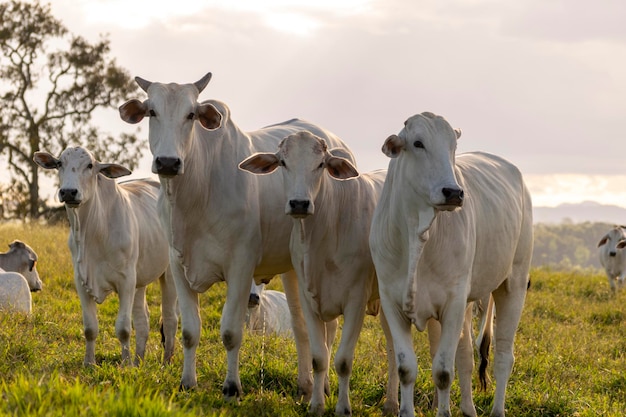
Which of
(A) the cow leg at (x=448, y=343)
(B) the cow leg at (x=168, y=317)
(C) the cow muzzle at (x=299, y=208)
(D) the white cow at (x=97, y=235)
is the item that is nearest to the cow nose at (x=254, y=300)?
(B) the cow leg at (x=168, y=317)

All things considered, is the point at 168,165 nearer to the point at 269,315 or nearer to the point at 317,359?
the point at 317,359

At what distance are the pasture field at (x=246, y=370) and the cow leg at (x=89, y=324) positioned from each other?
0.17m

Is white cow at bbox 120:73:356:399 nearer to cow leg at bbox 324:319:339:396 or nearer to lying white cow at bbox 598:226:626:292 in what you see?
cow leg at bbox 324:319:339:396

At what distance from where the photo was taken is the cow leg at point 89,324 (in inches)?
373

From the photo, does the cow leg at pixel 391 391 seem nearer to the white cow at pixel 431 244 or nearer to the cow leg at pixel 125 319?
the white cow at pixel 431 244

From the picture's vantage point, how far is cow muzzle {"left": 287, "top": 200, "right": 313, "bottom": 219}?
6.95 metres

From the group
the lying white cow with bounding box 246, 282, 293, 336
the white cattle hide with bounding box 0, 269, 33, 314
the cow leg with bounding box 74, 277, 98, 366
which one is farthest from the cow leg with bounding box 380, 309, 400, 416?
the white cattle hide with bounding box 0, 269, 33, 314

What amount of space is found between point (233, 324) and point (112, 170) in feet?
8.79

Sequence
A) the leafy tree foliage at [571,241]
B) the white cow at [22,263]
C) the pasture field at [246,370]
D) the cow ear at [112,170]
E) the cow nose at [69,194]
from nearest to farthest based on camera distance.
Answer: the pasture field at [246,370], the cow nose at [69,194], the cow ear at [112,170], the white cow at [22,263], the leafy tree foliage at [571,241]

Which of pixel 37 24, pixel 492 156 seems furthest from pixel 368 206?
pixel 37 24

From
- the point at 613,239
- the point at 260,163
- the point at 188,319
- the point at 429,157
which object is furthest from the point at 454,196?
the point at 613,239

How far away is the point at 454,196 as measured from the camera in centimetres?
629

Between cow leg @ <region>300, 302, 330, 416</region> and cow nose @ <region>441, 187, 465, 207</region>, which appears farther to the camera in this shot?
cow leg @ <region>300, 302, 330, 416</region>

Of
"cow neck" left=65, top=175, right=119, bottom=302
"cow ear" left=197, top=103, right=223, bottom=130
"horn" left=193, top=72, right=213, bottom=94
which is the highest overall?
"horn" left=193, top=72, right=213, bottom=94
